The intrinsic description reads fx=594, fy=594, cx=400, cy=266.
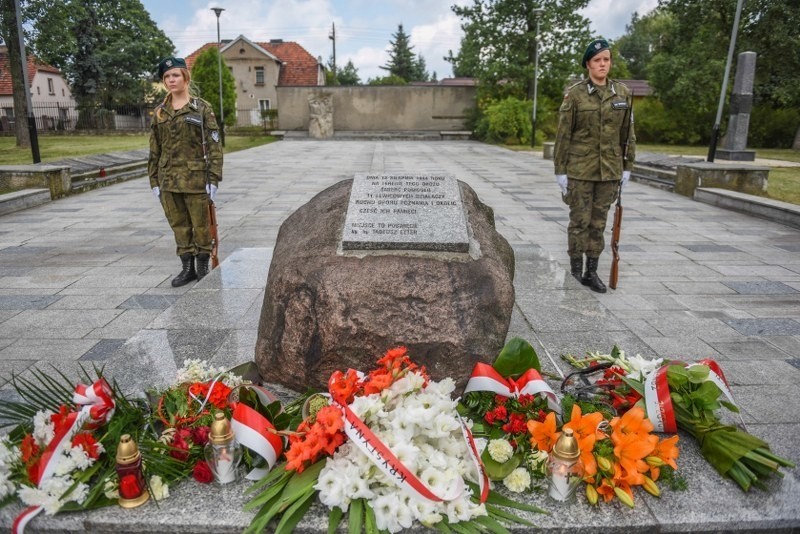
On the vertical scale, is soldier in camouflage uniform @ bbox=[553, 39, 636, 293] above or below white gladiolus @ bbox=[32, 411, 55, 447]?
above

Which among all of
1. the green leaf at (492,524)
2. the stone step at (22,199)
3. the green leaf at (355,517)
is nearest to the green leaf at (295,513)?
the green leaf at (355,517)

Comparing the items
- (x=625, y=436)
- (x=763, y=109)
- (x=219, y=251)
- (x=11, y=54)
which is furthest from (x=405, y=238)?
(x=763, y=109)

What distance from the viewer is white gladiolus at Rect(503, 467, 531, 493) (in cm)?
230

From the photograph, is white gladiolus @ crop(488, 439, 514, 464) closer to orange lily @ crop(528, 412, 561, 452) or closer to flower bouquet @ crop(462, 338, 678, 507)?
flower bouquet @ crop(462, 338, 678, 507)

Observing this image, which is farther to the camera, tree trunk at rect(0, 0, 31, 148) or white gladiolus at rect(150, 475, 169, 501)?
tree trunk at rect(0, 0, 31, 148)

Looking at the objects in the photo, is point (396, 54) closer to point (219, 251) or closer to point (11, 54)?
point (11, 54)

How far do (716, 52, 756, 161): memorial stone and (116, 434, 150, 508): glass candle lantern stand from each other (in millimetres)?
14819

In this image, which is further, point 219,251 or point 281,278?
point 219,251

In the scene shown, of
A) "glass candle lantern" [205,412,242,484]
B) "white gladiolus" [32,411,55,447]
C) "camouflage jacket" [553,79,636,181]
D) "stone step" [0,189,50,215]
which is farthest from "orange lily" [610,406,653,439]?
"stone step" [0,189,50,215]

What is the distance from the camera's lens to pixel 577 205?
207 inches

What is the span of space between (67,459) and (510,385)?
1841mm

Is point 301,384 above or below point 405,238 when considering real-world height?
below

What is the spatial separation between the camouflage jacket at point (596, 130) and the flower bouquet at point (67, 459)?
161 inches

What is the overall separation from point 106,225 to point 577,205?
20.4ft
